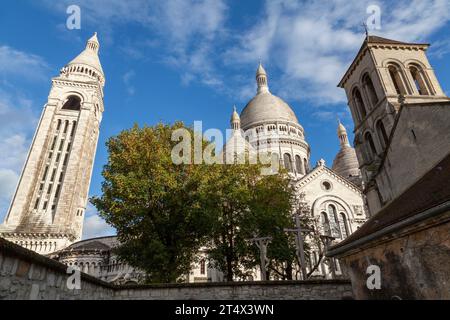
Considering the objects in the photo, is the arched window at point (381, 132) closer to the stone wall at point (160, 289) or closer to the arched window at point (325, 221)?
the stone wall at point (160, 289)

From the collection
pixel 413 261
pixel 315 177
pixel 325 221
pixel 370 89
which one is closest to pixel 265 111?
pixel 315 177

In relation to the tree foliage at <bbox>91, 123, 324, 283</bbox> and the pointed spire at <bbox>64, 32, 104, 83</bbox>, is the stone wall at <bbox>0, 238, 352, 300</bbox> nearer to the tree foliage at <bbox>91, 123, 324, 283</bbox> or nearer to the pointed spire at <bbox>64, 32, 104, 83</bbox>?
the tree foliage at <bbox>91, 123, 324, 283</bbox>

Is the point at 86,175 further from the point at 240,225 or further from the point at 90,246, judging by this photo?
the point at 240,225

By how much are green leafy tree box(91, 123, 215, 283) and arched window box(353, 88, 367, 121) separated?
1212 centimetres

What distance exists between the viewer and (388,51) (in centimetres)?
1900

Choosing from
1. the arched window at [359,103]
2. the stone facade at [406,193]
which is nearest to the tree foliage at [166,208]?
the stone facade at [406,193]

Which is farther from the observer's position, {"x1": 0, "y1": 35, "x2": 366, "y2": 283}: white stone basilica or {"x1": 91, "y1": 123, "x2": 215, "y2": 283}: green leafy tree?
{"x1": 0, "y1": 35, "x2": 366, "y2": 283}: white stone basilica

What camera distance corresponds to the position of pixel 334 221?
106ft

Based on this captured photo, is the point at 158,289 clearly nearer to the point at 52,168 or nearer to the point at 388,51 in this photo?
the point at 388,51

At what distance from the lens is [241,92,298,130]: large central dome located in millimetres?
57281

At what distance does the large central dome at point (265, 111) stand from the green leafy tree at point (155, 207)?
42.6 metres

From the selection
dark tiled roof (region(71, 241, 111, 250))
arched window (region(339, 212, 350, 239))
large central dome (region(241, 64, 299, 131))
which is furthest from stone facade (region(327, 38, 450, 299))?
large central dome (region(241, 64, 299, 131))

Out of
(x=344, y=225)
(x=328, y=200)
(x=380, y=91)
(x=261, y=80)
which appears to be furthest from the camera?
(x=261, y=80)

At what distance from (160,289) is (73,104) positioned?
50230mm
